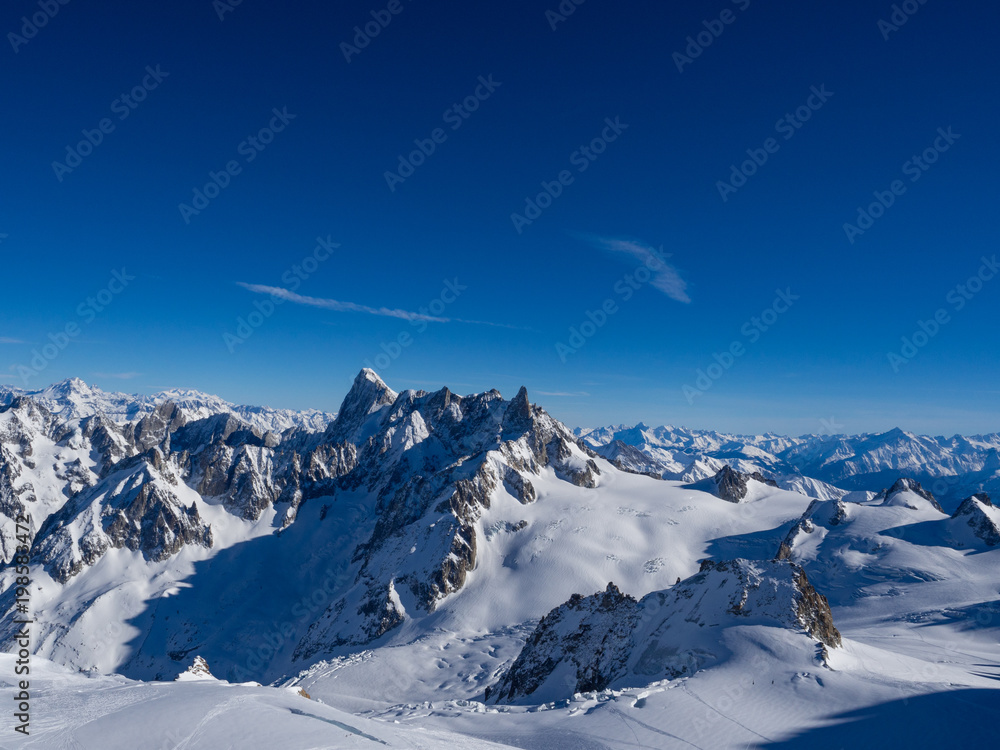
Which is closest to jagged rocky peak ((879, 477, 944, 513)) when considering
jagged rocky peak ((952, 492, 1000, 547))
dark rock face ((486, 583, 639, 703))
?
jagged rocky peak ((952, 492, 1000, 547))

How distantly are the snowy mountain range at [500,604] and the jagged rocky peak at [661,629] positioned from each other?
232mm

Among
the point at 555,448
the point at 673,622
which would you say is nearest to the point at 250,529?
the point at 555,448

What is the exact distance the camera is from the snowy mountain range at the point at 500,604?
91.6ft

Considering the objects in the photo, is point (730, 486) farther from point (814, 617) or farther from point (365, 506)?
point (814, 617)

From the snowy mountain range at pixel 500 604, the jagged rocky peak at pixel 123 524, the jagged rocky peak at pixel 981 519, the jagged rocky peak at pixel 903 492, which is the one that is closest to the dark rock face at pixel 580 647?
the snowy mountain range at pixel 500 604

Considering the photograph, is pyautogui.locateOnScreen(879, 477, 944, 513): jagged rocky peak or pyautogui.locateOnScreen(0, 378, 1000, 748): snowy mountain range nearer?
pyautogui.locateOnScreen(0, 378, 1000, 748): snowy mountain range

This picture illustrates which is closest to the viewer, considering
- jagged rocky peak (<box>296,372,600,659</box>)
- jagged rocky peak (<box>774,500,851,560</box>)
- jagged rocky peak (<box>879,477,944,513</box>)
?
jagged rocky peak (<box>296,372,600,659</box>)

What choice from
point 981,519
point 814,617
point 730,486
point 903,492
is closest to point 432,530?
point 814,617

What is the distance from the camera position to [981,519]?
383 ft

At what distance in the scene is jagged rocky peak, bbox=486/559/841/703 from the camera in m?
40.2

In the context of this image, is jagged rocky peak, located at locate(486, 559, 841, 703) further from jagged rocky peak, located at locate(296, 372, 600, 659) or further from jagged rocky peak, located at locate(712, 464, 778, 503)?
jagged rocky peak, located at locate(712, 464, 778, 503)

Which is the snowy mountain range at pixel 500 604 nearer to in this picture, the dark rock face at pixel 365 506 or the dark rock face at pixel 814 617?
the dark rock face at pixel 814 617

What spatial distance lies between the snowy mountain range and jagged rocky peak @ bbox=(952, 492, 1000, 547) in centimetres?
57

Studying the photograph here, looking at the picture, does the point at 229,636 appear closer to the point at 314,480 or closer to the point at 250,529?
the point at 250,529
